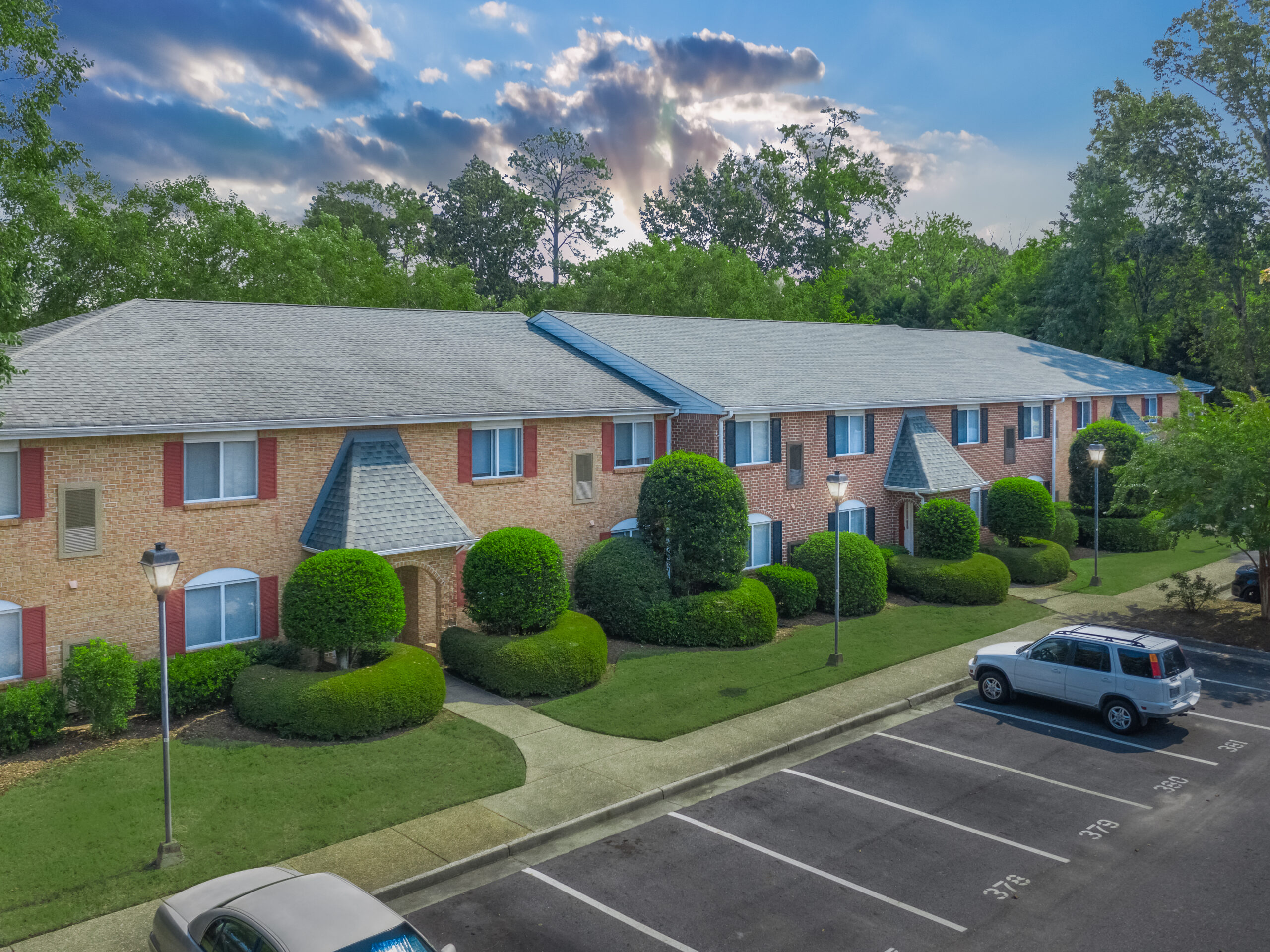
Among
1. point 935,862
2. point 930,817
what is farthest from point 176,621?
point 935,862

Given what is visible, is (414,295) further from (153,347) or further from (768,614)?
(768,614)

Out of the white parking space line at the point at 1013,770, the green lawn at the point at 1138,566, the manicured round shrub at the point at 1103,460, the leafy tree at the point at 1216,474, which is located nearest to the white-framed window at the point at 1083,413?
the manicured round shrub at the point at 1103,460

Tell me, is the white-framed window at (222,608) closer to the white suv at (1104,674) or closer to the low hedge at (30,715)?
the low hedge at (30,715)

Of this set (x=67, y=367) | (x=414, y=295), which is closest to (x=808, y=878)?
(x=67, y=367)

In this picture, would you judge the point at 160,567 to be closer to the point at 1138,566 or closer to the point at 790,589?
the point at 790,589

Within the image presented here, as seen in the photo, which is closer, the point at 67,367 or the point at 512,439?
the point at 67,367

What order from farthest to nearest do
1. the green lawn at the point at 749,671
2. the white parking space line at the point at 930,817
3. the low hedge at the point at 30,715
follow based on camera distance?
the green lawn at the point at 749,671 → the low hedge at the point at 30,715 → the white parking space line at the point at 930,817

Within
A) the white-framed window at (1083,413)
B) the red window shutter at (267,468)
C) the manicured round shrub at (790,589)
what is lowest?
the manicured round shrub at (790,589)
